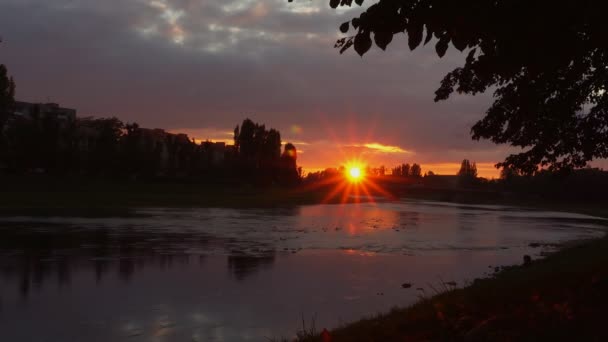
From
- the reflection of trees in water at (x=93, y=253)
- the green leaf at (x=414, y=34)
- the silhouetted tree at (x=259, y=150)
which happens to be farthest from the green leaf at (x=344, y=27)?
the silhouetted tree at (x=259, y=150)

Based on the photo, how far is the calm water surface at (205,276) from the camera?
1490cm

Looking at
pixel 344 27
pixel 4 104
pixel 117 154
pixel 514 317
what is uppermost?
pixel 4 104

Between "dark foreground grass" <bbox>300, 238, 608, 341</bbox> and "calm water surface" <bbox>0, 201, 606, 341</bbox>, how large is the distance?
4916mm

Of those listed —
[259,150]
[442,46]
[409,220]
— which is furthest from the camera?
[259,150]

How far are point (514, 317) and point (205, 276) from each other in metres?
15.4

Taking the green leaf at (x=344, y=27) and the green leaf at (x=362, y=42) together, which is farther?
the green leaf at (x=344, y=27)

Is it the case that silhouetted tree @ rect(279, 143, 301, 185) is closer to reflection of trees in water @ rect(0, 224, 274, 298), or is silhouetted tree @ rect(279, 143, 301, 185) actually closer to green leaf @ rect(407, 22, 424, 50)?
reflection of trees in water @ rect(0, 224, 274, 298)

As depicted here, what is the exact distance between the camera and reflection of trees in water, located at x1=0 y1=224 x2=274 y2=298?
21.8m

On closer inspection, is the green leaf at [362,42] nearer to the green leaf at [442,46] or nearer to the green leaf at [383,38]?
the green leaf at [383,38]

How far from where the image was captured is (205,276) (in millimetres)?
22188

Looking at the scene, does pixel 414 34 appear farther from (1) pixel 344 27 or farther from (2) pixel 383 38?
(1) pixel 344 27

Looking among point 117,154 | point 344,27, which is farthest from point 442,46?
point 117,154

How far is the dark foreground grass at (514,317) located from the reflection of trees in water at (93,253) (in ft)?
40.0

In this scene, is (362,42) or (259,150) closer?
(362,42)
